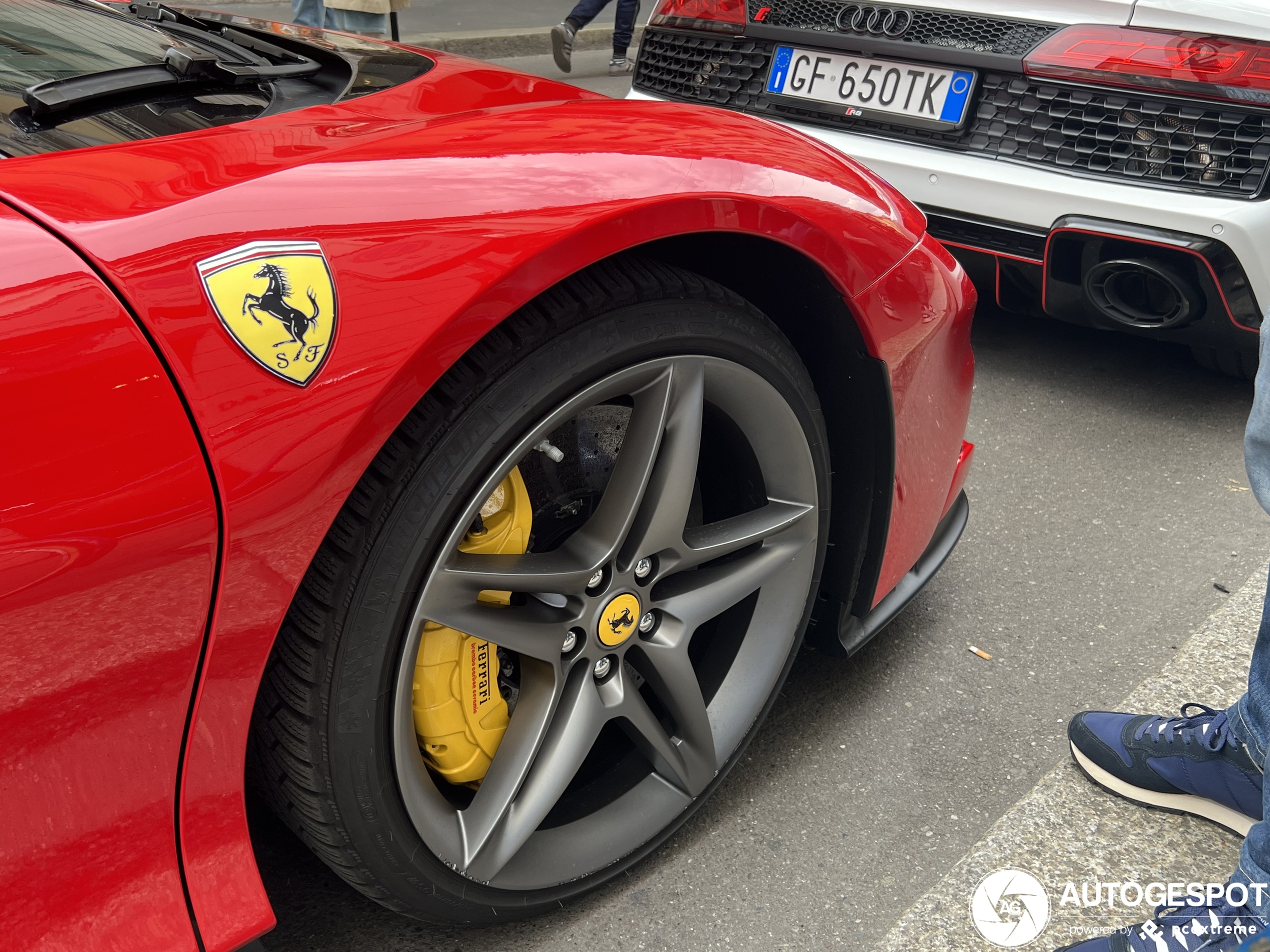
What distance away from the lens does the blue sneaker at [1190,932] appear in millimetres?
1423

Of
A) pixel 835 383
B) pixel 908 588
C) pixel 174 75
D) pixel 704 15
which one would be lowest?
pixel 908 588

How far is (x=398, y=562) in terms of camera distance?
115 centimetres

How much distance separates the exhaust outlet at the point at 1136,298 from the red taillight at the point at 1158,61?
0.42 m

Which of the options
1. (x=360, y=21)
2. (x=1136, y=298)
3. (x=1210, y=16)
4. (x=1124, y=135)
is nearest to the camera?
(x=1210, y=16)

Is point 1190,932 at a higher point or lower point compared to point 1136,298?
lower

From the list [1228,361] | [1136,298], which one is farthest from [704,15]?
[1228,361]

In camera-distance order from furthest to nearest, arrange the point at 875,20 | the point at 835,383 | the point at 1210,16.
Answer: the point at 875,20, the point at 1210,16, the point at 835,383

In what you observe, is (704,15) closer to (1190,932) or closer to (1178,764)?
(1178,764)

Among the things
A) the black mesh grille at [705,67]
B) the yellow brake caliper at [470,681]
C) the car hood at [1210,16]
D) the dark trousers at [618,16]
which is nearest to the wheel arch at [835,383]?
the yellow brake caliper at [470,681]

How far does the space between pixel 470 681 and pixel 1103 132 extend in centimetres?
220

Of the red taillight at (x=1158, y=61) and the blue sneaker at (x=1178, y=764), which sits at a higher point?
the red taillight at (x=1158, y=61)

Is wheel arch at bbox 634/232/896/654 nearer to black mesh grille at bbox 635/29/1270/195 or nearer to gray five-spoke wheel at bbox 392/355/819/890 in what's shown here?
gray five-spoke wheel at bbox 392/355/819/890

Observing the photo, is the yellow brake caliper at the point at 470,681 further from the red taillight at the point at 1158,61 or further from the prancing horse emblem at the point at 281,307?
the red taillight at the point at 1158,61

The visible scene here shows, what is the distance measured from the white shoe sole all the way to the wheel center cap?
902 millimetres
